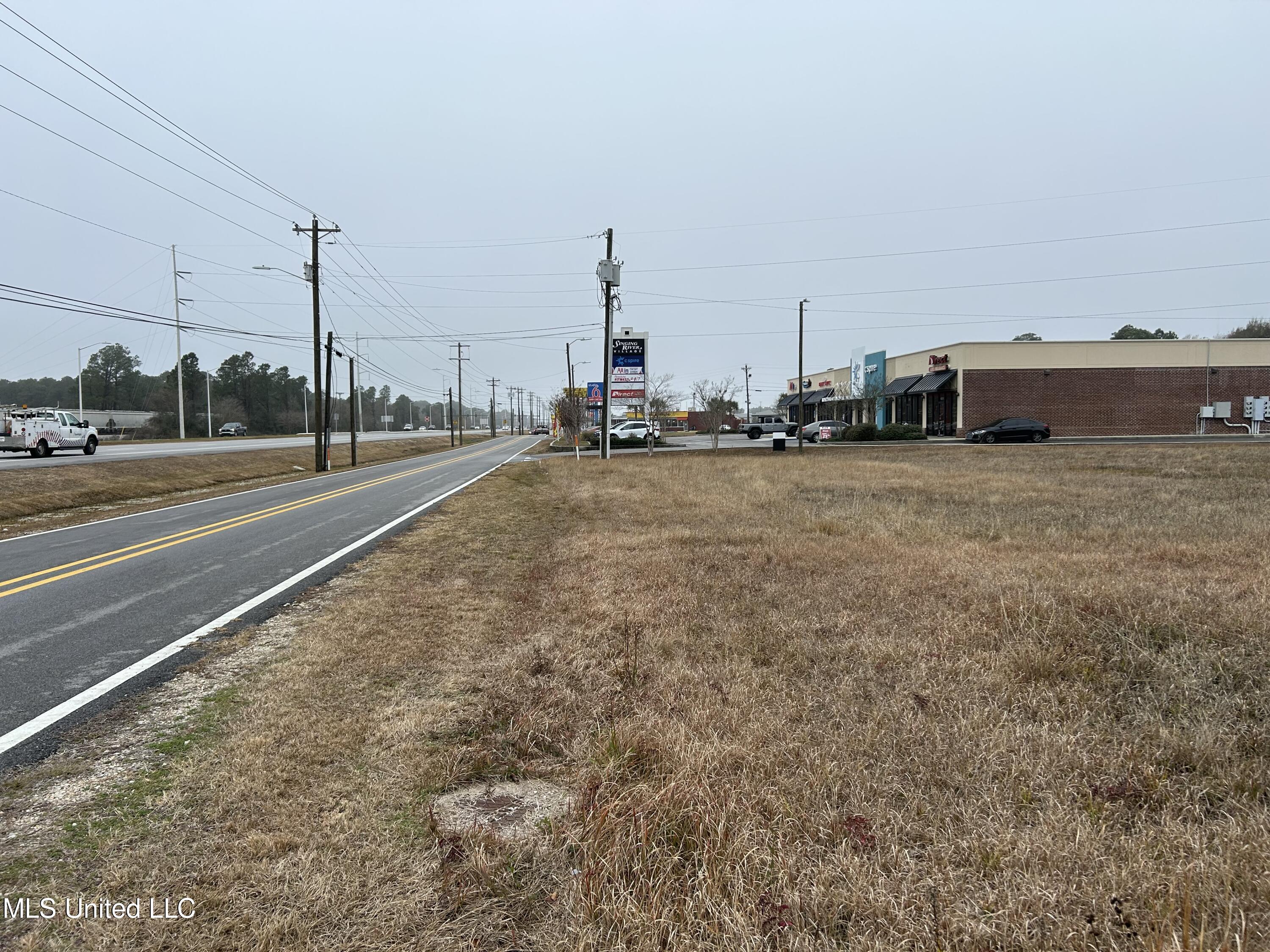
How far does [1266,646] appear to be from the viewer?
16.6 feet

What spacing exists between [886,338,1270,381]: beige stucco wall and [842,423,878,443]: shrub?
7909mm

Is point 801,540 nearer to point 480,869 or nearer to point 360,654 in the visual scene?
point 360,654

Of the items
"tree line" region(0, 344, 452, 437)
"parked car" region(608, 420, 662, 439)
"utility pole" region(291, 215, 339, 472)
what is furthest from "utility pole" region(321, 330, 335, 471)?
"tree line" region(0, 344, 452, 437)

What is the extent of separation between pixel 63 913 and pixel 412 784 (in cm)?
135

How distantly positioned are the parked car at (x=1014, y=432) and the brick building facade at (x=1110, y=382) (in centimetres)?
600

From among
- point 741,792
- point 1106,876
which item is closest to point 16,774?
point 741,792

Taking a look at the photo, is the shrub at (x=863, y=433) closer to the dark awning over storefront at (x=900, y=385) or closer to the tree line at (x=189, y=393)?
the dark awning over storefront at (x=900, y=385)

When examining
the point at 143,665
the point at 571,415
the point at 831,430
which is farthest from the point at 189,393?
the point at 143,665

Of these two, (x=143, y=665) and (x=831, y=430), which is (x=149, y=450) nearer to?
(x=143, y=665)

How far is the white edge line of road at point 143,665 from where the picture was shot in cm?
417

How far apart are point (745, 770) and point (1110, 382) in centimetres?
5881

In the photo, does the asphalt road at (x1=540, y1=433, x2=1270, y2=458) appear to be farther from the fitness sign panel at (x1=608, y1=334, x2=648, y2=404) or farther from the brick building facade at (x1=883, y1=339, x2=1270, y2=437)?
the fitness sign panel at (x1=608, y1=334, x2=648, y2=404)

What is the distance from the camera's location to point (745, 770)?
11.2ft

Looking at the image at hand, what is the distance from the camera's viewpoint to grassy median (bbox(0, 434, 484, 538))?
16344mm
